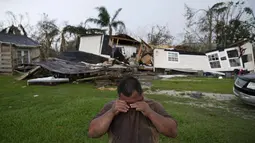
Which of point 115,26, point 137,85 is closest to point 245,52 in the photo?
point 115,26

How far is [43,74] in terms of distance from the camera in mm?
14641

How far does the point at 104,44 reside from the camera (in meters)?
19.4

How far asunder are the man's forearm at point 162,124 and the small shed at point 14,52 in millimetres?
18025

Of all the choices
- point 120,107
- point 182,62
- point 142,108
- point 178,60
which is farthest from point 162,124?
point 182,62

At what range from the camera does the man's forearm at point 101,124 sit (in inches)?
50.7

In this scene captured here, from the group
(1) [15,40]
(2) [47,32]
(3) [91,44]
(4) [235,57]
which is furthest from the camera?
(2) [47,32]

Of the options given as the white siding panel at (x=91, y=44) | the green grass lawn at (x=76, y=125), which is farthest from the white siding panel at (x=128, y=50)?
the green grass lawn at (x=76, y=125)

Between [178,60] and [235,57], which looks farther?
[178,60]

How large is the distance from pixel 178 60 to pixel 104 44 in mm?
7455

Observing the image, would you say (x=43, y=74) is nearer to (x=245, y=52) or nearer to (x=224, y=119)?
(x=224, y=119)

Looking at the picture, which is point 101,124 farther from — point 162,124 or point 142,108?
point 162,124

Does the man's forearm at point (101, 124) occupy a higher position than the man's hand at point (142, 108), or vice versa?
the man's hand at point (142, 108)

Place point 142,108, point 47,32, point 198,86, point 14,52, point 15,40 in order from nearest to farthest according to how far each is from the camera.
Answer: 1. point 142,108
2. point 198,86
3. point 14,52
4. point 15,40
5. point 47,32

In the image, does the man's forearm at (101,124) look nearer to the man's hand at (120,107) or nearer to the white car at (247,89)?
the man's hand at (120,107)
